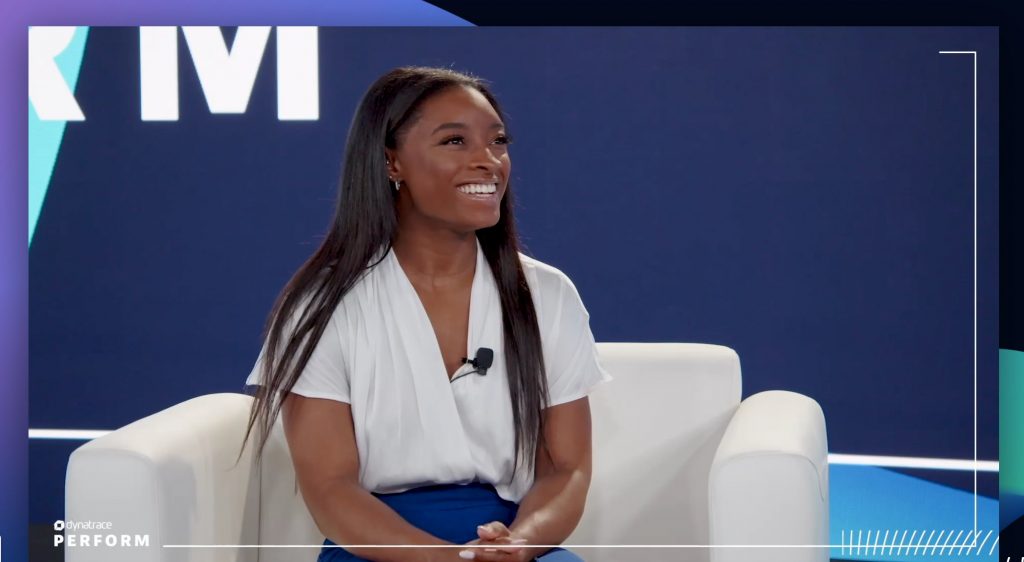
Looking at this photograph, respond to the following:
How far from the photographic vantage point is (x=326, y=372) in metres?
2.25

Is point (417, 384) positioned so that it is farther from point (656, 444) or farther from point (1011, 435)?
point (1011, 435)

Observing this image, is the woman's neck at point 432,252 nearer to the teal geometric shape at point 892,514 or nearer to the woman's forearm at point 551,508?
the woman's forearm at point 551,508

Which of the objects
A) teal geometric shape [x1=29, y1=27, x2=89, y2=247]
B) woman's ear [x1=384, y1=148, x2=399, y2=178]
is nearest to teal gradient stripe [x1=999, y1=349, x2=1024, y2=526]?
woman's ear [x1=384, y1=148, x2=399, y2=178]

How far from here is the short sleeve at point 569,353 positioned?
7.78 feet

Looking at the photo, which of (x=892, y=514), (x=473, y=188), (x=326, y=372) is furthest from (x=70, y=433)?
(x=892, y=514)

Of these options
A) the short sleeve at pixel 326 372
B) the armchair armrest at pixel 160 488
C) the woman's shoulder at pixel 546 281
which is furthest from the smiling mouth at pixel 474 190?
the armchair armrest at pixel 160 488

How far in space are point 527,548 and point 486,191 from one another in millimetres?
653

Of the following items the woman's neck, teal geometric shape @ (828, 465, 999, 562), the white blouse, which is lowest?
teal geometric shape @ (828, 465, 999, 562)

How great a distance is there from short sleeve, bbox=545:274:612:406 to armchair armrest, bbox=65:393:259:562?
66 cm

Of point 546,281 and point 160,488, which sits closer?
point 160,488

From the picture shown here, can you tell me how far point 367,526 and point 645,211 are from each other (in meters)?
1.99

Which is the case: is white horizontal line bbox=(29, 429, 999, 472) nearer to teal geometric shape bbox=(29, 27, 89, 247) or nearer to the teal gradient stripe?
the teal gradient stripe

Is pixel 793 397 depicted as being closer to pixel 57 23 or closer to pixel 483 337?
pixel 483 337

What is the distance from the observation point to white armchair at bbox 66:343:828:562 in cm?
207
